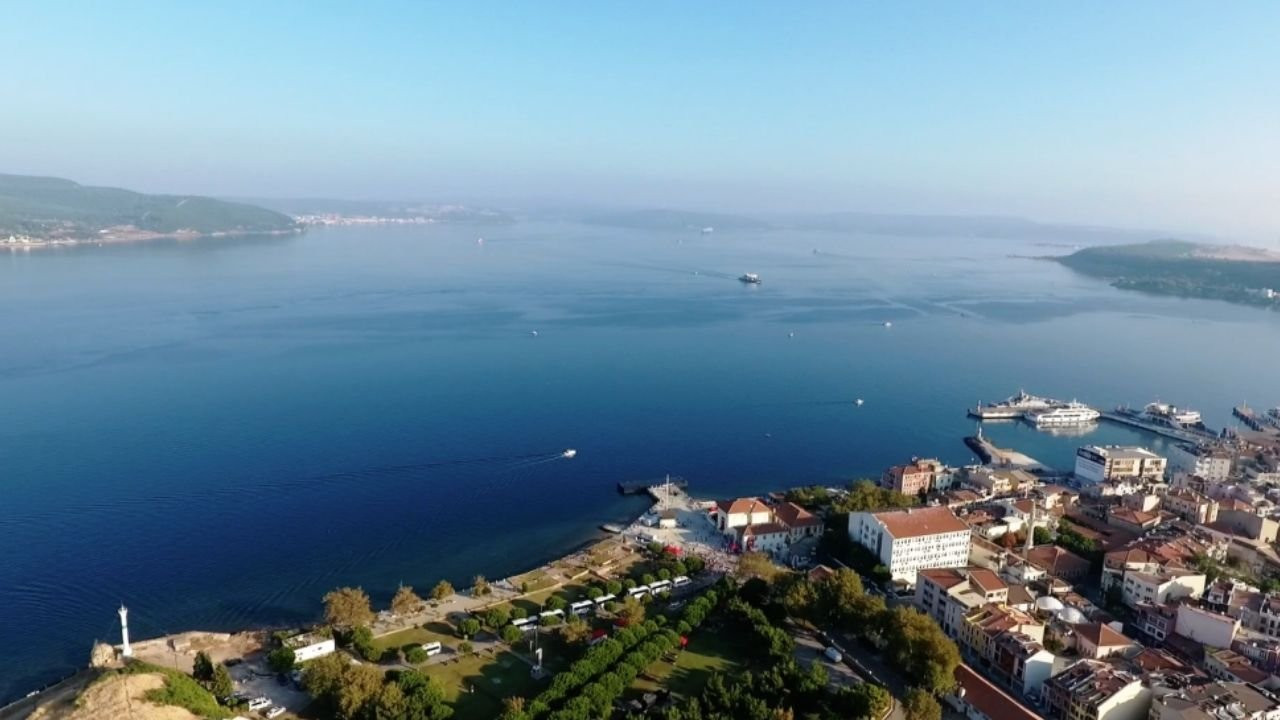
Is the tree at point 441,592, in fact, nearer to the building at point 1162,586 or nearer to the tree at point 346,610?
the tree at point 346,610

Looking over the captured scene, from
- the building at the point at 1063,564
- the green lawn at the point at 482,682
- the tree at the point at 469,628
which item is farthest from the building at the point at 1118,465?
the tree at the point at 469,628

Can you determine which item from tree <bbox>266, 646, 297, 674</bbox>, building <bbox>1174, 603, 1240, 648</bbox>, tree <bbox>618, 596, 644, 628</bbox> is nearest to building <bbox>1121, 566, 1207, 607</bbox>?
building <bbox>1174, 603, 1240, 648</bbox>

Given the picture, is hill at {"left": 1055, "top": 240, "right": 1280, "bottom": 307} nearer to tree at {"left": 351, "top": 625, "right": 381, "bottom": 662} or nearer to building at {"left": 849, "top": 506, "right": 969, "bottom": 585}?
building at {"left": 849, "top": 506, "right": 969, "bottom": 585}

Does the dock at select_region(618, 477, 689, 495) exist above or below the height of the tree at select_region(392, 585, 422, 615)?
below

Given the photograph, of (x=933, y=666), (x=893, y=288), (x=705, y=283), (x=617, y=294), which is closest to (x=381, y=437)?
(x=933, y=666)

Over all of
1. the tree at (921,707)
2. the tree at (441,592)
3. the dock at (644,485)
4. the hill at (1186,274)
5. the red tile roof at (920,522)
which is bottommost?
the dock at (644,485)

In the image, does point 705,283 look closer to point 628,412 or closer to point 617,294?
point 617,294

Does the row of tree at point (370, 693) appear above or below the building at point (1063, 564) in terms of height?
above
